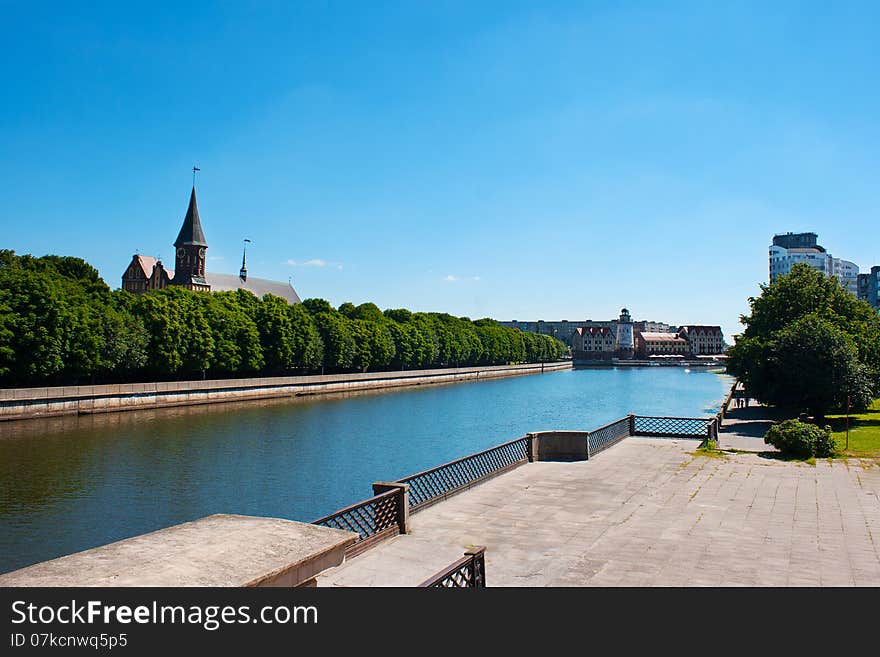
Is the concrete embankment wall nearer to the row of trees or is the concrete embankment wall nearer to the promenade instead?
the row of trees

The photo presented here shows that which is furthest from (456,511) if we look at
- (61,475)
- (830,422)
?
(830,422)

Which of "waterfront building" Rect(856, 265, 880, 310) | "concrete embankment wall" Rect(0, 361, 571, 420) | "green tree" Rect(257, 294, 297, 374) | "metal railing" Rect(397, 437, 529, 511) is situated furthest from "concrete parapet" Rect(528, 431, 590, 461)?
"waterfront building" Rect(856, 265, 880, 310)

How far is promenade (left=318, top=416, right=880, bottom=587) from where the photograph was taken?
1146cm

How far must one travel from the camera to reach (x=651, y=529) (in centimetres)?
1459

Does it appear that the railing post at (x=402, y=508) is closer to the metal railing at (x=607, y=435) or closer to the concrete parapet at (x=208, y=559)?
the concrete parapet at (x=208, y=559)

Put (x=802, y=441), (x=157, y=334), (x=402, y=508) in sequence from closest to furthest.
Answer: (x=402, y=508)
(x=802, y=441)
(x=157, y=334)

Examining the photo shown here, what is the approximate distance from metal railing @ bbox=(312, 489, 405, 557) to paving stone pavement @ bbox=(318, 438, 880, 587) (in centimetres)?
33

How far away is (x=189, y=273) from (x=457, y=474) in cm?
12004

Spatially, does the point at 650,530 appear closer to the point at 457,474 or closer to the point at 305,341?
the point at 457,474

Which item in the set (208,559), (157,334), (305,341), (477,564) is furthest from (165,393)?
(208,559)

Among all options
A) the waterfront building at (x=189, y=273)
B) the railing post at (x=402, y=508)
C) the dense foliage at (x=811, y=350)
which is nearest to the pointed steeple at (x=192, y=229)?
the waterfront building at (x=189, y=273)
